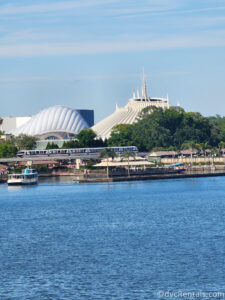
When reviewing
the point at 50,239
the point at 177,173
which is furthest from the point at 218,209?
the point at 177,173

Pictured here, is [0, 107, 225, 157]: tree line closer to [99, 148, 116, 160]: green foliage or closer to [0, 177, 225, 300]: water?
[99, 148, 116, 160]: green foliage

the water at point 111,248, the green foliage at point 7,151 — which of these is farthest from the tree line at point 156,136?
the water at point 111,248

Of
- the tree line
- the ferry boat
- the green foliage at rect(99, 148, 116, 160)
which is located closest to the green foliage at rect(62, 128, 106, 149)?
the tree line

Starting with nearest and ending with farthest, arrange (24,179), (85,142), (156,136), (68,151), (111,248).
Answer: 1. (111,248)
2. (24,179)
3. (68,151)
4. (156,136)
5. (85,142)

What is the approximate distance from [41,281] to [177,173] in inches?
4036

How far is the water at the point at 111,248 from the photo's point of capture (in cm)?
4097

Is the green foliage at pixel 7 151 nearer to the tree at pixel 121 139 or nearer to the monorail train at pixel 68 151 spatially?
the monorail train at pixel 68 151

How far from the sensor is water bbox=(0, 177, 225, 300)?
40969mm

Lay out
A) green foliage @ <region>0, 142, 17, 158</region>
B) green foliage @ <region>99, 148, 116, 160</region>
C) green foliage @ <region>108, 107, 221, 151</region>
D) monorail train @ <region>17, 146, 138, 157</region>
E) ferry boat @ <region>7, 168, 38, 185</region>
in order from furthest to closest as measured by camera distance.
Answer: green foliage @ <region>108, 107, 221, 151</region> → green foliage @ <region>0, 142, 17, 158</region> → monorail train @ <region>17, 146, 138, 157</region> → green foliage @ <region>99, 148, 116, 160</region> → ferry boat @ <region>7, 168, 38, 185</region>

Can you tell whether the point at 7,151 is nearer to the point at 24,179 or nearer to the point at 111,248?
the point at 24,179

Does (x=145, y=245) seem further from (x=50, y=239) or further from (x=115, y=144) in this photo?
(x=115, y=144)

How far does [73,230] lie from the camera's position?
2429 inches

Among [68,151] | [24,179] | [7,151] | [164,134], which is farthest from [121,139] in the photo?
[24,179]

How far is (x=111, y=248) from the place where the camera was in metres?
51.7
